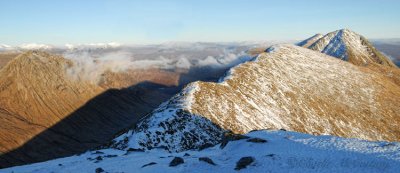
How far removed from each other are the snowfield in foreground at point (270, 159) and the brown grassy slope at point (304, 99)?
27601 millimetres

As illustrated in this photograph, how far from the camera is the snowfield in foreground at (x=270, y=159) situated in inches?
1581

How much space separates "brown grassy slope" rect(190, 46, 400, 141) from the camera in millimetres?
93812

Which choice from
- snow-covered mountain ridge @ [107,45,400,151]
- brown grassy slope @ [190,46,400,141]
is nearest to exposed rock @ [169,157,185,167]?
snow-covered mountain ridge @ [107,45,400,151]

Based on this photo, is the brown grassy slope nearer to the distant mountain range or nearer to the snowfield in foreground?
the distant mountain range

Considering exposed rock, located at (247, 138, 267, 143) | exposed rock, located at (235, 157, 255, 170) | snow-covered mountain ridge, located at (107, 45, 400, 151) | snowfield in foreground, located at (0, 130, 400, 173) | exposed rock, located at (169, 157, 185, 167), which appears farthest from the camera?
snow-covered mountain ridge, located at (107, 45, 400, 151)

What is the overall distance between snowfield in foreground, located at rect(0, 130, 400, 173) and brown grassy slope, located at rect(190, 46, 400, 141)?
90.6 feet

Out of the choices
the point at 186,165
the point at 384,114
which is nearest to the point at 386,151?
the point at 186,165

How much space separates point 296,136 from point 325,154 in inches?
462

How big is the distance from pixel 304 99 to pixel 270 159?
89932 millimetres

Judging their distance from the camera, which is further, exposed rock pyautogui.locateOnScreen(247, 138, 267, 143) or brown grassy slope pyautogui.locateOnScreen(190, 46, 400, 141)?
brown grassy slope pyautogui.locateOnScreen(190, 46, 400, 141)

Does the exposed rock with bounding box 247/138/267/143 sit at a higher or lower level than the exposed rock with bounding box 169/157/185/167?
higher

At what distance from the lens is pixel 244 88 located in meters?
116

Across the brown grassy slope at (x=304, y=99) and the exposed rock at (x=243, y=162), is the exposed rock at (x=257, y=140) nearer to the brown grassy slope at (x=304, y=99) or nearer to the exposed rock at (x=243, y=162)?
the exposed rock at (x=243, y=162)

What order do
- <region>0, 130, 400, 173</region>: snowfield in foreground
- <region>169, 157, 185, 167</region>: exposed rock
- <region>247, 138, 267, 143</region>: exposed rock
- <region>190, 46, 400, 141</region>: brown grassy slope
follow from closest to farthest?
<region>0, 130, 400, 173</region>: snowfield in foreground
<region>169, 157, 185, 167</region>: exposed rock
<region>247, 138, 267, 143</region>: exposed rock
<region>190, 46, 400, 141</region>: brown grassy slope
